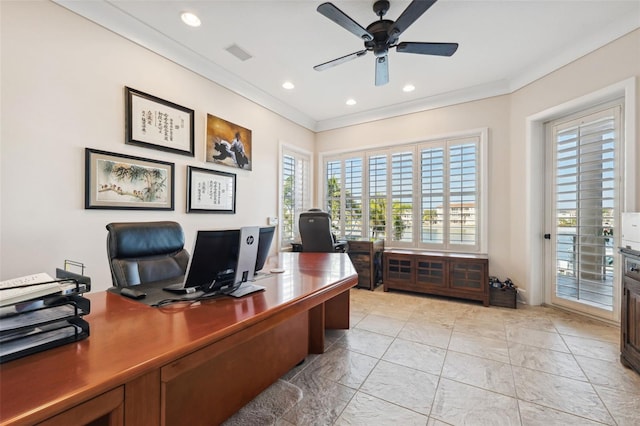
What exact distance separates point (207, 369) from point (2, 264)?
1712 mm

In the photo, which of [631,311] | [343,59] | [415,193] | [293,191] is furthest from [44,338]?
[415,193]

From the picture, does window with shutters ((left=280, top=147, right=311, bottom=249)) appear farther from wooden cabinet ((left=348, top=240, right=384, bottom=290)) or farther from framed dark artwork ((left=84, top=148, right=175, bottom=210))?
framed dark artwork ((left=84, top=148, right=175, bottom=210))

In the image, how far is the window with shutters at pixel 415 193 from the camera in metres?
3.90

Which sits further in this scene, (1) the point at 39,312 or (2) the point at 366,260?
(2) the point at 366,260

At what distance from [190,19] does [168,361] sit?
283 cm

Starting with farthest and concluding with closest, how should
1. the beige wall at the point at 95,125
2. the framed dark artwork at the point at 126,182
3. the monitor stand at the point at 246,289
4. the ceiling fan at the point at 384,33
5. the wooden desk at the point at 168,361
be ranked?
the framed dark artwork at the point at 126,182 < the ceiling fan at the point at 384,33 < the beige wall at the point at 95,125 < the monitor stand at the point at 246,289 < the wooden desk at the point at 168,361

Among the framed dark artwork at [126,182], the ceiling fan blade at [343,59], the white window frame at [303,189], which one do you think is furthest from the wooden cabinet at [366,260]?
the framed dark artwork at [126,182]

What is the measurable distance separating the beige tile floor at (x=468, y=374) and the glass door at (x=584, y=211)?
0.34m

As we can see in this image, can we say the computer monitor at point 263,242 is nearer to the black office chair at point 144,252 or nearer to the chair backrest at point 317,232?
the black office chair at point 144,252

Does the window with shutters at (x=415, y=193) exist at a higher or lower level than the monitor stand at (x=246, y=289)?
higher

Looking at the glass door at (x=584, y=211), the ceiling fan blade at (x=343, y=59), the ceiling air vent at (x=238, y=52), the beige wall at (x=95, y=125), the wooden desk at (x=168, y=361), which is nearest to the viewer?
the wooden desk at (x=168, y=361)

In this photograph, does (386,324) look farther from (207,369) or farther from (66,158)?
(66,158)

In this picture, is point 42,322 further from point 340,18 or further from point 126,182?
point 340,18

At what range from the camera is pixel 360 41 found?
277 cm
